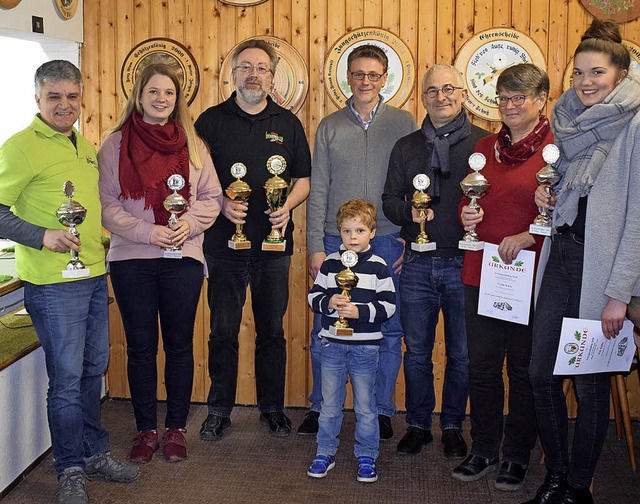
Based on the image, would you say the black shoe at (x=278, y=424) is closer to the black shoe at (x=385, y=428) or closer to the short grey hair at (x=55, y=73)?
the black shoe at (x=385, y=428)

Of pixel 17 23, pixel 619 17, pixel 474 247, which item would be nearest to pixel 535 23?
pixel 619 17

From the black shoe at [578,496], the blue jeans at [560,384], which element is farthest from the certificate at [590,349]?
the black shoe at [578,496]

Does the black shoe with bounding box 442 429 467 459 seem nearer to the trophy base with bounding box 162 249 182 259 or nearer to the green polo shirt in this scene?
the trophy base with bounding box 162 249 182 259

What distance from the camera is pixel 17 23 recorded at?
383 cm

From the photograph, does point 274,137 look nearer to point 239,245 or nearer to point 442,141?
point 239,245

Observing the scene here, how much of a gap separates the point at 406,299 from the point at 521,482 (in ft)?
3.15

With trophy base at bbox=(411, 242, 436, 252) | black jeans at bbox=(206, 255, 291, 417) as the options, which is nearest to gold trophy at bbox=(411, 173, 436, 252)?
trophy base at bbox=(411, 242, 436, 252)

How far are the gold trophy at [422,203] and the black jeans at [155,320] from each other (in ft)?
3.38

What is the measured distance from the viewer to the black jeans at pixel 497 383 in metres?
3.24

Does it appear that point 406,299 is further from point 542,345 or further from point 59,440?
point 59,440

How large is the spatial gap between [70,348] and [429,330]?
1639 millimetres

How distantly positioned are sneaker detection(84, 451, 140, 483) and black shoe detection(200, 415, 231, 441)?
0.54m

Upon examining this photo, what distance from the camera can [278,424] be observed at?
398 cm

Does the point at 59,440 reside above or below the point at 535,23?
below
